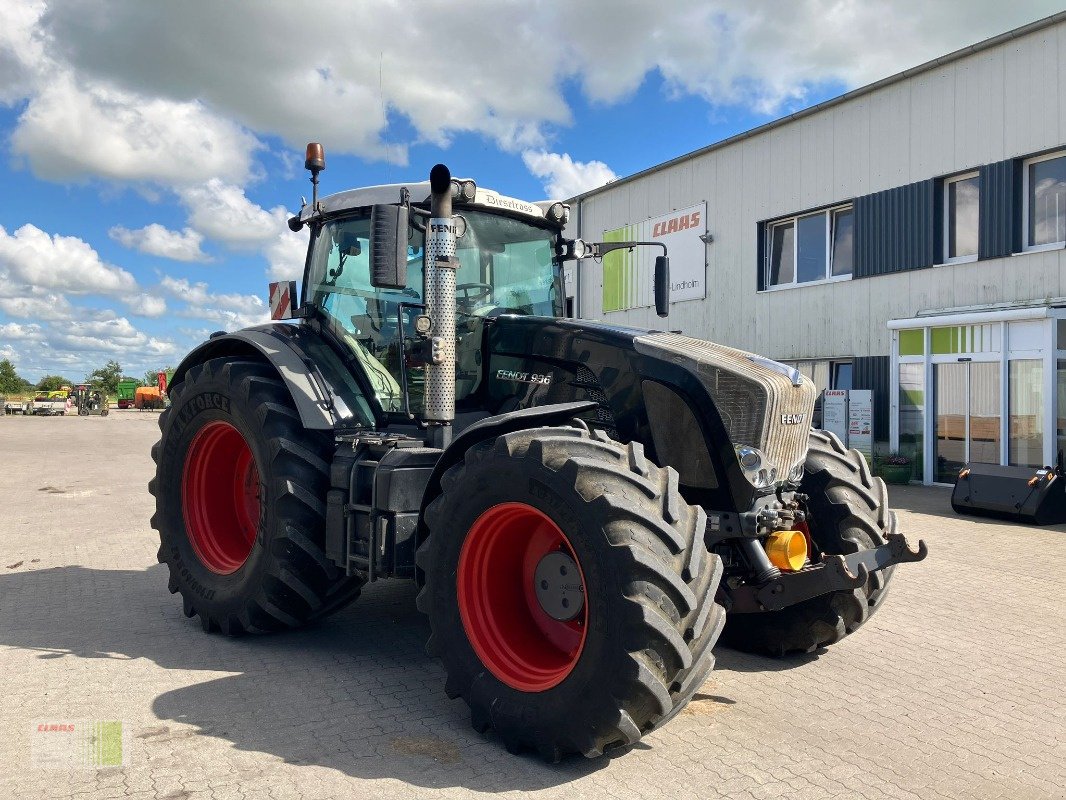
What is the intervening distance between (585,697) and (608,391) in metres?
1.61

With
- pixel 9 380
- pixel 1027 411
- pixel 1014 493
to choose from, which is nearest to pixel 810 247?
pixel 1027 411

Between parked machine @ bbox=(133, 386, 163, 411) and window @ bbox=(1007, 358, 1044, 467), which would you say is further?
parked machine @ bbox=(133, 386, 163, 411)

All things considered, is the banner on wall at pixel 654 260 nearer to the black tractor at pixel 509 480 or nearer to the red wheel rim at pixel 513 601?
the black tractor at pixel 509 480

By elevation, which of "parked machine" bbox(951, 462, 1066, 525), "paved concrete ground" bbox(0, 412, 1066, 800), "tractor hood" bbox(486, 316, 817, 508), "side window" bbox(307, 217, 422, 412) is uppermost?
"side window" bbox(307, 217, 422, 412)

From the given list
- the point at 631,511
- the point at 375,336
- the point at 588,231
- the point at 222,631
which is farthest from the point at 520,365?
the point at 588,231

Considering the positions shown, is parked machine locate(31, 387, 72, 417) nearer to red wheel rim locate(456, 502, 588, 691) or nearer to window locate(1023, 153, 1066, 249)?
window locate(1023, 153, 1066, 249)

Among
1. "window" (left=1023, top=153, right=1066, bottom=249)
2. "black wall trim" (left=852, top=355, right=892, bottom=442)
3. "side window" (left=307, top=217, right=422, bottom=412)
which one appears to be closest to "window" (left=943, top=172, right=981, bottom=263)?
"window" (left=1023, top=153, right=1066, bottom=249)

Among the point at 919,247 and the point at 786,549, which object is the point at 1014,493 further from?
the point at 786,549

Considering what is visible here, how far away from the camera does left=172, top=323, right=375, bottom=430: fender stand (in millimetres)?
4883

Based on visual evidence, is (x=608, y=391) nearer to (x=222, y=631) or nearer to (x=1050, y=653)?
(x=222, y=631)

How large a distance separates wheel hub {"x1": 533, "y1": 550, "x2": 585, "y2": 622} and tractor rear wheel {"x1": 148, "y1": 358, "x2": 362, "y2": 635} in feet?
5.22

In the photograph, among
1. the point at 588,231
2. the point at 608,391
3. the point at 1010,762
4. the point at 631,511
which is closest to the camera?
the point at 631,511

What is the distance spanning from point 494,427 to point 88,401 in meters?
45.8

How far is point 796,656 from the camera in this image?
4.79 m
